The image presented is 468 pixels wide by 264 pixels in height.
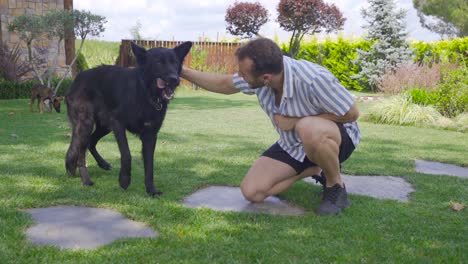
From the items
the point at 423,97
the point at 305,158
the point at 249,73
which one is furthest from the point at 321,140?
the point at 423,97

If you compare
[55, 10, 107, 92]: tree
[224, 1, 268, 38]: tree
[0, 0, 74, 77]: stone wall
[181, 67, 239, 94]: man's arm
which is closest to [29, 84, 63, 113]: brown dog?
[55, 10, 107, 92]: tree

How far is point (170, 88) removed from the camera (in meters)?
3.62

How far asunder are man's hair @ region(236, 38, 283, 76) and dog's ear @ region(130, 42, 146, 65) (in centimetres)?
82

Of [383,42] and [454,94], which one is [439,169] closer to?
[454,94]

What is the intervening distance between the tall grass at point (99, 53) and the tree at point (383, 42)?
1043cm

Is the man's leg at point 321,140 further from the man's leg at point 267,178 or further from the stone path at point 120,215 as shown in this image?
the stone path at point 120,215

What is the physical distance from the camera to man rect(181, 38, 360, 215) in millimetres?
3225

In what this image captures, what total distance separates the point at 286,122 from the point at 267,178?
0.46 meters

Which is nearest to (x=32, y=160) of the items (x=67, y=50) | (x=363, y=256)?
(x=363, y=256)

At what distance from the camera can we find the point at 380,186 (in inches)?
166

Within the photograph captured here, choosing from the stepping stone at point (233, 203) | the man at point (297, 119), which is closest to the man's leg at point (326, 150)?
the man at point (297, 119)

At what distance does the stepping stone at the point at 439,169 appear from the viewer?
4.99 meters

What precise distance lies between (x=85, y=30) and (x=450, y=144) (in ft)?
28.1

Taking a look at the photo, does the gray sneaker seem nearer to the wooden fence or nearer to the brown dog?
the brown dog
